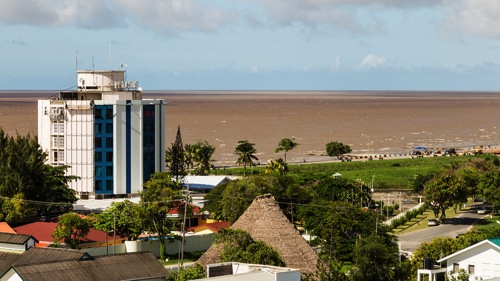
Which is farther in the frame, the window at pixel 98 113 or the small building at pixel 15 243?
the window at pixel 98 113

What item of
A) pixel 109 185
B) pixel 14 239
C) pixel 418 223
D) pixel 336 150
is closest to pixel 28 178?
pixel 109 185

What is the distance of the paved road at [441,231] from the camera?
75188 mm

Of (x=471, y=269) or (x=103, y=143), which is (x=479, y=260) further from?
(x=103, y=143)

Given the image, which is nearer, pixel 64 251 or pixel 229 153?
pixel 64 251

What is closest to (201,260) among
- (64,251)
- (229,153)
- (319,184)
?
(64,251)

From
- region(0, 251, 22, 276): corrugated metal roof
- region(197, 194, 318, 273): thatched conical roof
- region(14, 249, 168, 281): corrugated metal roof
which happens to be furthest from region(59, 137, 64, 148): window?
region(14, 249, 168, 281): corrugated metal roof

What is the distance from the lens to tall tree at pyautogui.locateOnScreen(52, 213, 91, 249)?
63.0 metres

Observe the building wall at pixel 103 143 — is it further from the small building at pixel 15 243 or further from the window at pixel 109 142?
the small building at pixel 15 243

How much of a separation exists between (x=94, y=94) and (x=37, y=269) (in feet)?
192

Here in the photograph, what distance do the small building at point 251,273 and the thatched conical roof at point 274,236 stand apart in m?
9.75

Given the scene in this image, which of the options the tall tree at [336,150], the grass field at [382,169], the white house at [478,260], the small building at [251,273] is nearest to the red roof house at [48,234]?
the small building at [251,273]

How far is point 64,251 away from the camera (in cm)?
4453

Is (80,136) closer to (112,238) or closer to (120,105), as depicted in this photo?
(120,105)

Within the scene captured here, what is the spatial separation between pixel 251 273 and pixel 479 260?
54.7ft
